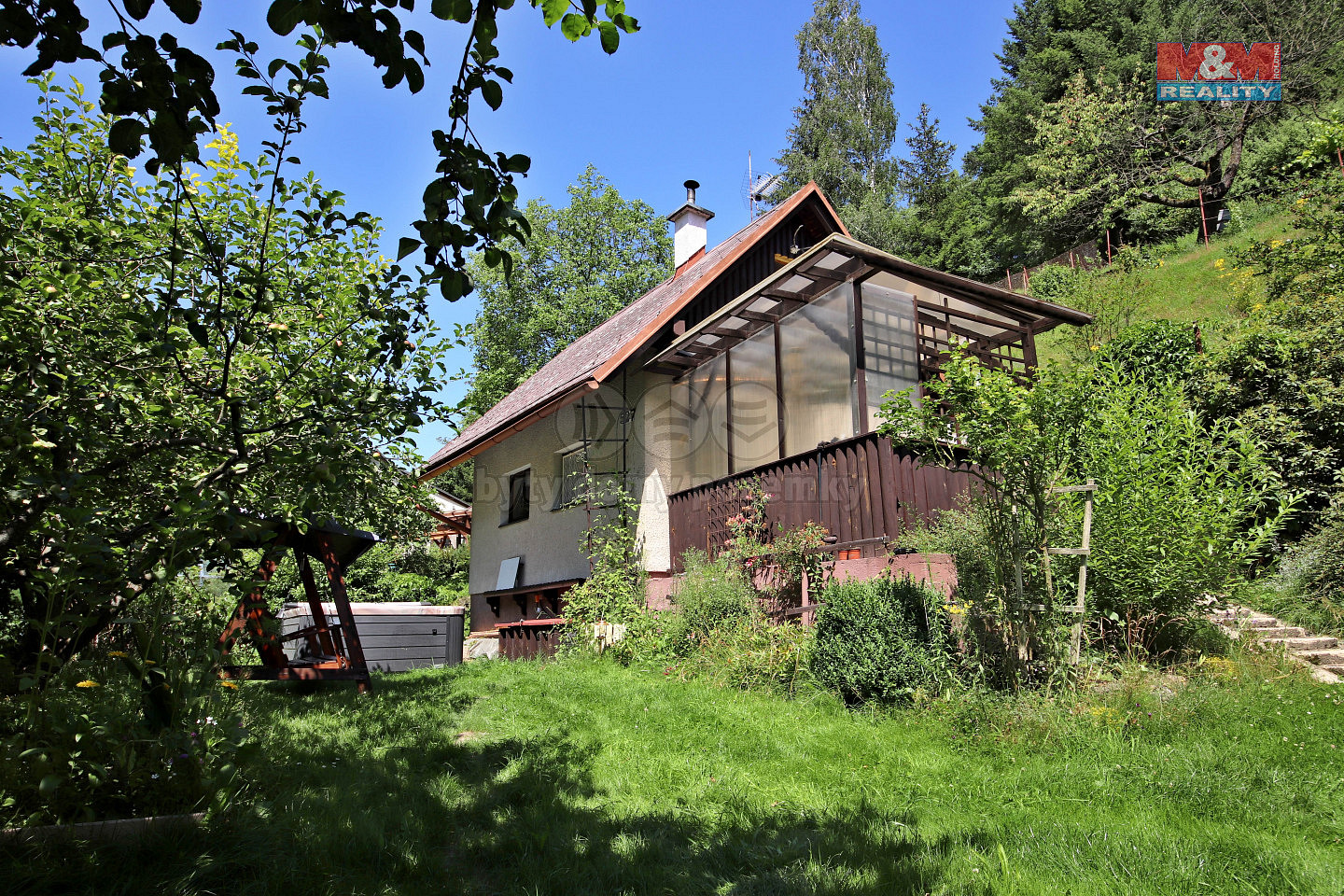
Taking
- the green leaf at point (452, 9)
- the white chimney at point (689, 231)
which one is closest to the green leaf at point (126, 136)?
the green leaf at point (452, 9)

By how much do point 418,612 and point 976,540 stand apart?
306 inches

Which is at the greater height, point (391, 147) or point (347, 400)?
point (391, 147)

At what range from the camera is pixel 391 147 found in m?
3.83

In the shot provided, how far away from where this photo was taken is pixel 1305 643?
20.7ft

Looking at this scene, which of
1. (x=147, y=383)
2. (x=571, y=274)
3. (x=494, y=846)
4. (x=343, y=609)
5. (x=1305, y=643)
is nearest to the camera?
(x=494, y=846)

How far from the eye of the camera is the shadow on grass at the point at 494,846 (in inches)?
110

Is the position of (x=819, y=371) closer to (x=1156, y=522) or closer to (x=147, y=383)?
(x=1156, y=522)

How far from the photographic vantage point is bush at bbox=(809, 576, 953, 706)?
5.65m

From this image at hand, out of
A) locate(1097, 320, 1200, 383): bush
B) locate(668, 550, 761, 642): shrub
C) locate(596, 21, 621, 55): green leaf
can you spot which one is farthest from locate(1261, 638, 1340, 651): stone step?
locate(596, 21, 621, 55): green leaf

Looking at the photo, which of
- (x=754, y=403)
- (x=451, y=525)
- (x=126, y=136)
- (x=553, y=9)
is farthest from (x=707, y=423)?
(x=451, y=525)

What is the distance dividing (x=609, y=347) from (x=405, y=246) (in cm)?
979

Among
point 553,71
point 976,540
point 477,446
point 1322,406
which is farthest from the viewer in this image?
point 477,446

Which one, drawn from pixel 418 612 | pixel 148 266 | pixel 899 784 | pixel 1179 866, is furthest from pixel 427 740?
pixel 418 612

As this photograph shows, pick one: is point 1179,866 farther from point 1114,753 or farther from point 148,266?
point 148,266
